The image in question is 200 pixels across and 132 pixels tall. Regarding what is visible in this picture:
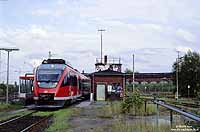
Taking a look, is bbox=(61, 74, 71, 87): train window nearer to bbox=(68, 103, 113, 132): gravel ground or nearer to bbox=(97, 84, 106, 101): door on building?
bbox=(68, 103, 113, 132): gravel ground

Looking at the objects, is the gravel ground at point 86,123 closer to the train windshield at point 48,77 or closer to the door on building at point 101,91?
the train windshield at point 48,77

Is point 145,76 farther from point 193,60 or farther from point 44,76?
point 44,76

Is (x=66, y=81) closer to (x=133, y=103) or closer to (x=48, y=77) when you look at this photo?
(x=48, y=77)

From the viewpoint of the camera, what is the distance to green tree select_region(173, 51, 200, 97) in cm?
8094

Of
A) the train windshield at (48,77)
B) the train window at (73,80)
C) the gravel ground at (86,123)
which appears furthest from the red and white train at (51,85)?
the gravel ground at (86,123)

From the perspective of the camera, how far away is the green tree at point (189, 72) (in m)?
80.9

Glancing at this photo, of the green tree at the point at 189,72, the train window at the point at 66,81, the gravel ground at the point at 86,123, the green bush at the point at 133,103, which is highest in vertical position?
the green tree at the point at 189,72

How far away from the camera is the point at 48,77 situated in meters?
31.9

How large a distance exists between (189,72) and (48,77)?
54850mm

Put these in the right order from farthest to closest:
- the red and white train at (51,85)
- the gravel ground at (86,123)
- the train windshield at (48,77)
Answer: the train windshield at (48,77) → the red and white train at (51,85) → the gravel ground at (86,123)

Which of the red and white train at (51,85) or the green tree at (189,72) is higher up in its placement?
the green tree at (189,72)

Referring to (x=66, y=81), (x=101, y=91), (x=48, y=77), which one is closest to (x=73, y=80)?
(x=66, y=81)

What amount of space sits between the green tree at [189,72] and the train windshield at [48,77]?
52131mm

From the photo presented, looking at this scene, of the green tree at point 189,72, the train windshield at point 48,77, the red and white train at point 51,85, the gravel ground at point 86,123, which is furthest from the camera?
the green tree at point 189,72
